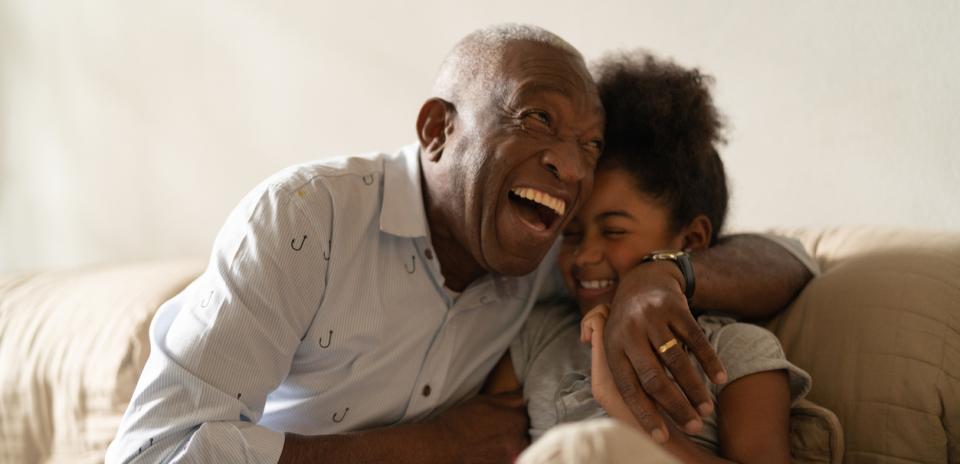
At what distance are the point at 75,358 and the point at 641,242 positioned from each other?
1320 millimetres

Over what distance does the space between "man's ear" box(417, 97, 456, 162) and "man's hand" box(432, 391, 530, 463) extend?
470mm

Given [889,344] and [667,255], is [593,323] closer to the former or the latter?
[667,255]

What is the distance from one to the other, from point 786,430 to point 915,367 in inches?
9.5

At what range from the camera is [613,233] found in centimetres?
146

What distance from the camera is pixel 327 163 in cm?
143

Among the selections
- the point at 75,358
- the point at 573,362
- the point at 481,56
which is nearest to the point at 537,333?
the point at 573,362

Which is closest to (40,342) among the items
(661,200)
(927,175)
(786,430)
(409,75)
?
(409,75)

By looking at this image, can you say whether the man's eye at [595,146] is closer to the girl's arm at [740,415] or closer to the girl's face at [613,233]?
the girl's face at [613,233]

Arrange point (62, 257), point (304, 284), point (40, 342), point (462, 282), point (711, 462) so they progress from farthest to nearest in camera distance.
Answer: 1. point (62, 257)
2. point (40, 342)
3. point (462, 282)
4. point (304, 284)
5. point (711, 462)

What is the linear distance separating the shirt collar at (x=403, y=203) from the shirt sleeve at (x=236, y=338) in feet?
0.41

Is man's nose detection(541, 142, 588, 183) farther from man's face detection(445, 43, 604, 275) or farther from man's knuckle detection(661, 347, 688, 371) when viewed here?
man's knuckle detection(661, 347, 688, 371)

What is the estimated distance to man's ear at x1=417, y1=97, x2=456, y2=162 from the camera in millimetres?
1484

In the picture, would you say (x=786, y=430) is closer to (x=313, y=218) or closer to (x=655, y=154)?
(x=655, y=154)

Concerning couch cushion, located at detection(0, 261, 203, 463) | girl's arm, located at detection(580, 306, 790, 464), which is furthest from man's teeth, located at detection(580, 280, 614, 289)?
couch cushion, located at detection(0, 261, 203, 463)
